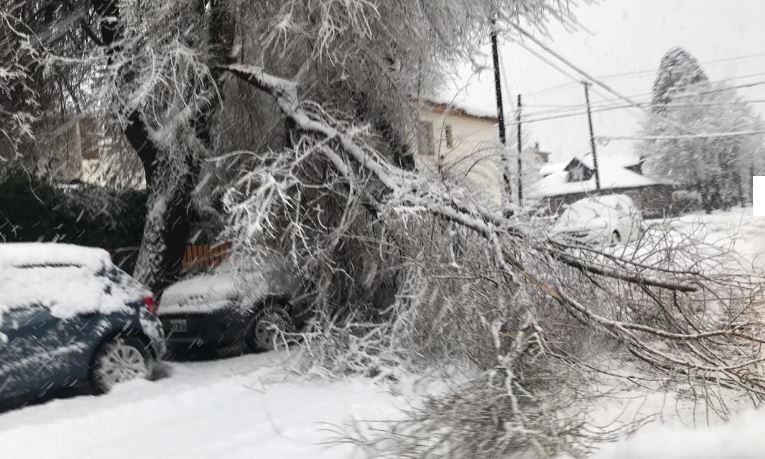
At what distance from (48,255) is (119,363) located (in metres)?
1.28

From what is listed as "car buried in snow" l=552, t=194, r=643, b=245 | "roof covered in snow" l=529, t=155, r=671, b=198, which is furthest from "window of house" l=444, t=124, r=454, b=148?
"car buried in snow" l=552, t=194, r=643, b=245

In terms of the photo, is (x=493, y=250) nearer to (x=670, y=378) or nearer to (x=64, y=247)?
(x=670, y=378)

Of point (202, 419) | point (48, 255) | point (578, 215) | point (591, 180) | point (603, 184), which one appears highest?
point (603, 184)

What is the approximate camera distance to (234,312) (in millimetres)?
8773

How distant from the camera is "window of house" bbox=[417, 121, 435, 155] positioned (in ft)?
32.3

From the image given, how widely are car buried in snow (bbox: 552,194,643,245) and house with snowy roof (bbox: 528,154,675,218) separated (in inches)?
7.0

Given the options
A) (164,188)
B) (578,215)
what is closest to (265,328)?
(164,188)

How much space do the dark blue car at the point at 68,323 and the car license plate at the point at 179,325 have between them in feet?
4.78

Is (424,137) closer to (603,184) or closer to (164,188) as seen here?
(164,188)

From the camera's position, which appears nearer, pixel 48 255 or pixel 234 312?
pixel 48 255

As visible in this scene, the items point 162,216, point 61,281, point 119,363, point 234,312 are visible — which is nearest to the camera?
point 61,281

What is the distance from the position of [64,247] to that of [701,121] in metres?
18.3

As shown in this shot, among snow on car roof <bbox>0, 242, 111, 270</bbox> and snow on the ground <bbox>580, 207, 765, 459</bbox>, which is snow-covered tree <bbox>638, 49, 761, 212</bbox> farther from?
snow on car roof <bbox>0, 242, 111, 270</bbox>

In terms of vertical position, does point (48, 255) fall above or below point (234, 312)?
above
